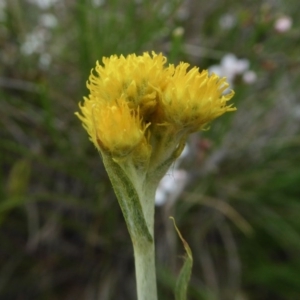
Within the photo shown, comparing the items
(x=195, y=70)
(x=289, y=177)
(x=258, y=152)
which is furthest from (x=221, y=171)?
(x=195, y=70)

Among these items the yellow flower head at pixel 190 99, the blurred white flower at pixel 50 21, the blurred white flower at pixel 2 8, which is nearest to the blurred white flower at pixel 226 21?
the blurred white flower at pixel 50 21

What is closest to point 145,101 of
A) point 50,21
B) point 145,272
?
point 145,272

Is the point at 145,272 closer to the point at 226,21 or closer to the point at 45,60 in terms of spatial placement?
the point at 45,60

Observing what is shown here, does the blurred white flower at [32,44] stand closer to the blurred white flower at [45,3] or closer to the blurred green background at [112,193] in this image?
the blurred green background at [112,193]

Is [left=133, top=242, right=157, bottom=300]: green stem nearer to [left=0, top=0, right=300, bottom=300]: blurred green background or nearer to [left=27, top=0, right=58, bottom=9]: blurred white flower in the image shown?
[left=0, top=0, right=300, bottom=300]: blurred green background

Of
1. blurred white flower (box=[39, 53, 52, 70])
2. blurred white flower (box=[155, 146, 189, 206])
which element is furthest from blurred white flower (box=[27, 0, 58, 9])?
blurred white flower (box=[155, 146, 189, 206])
